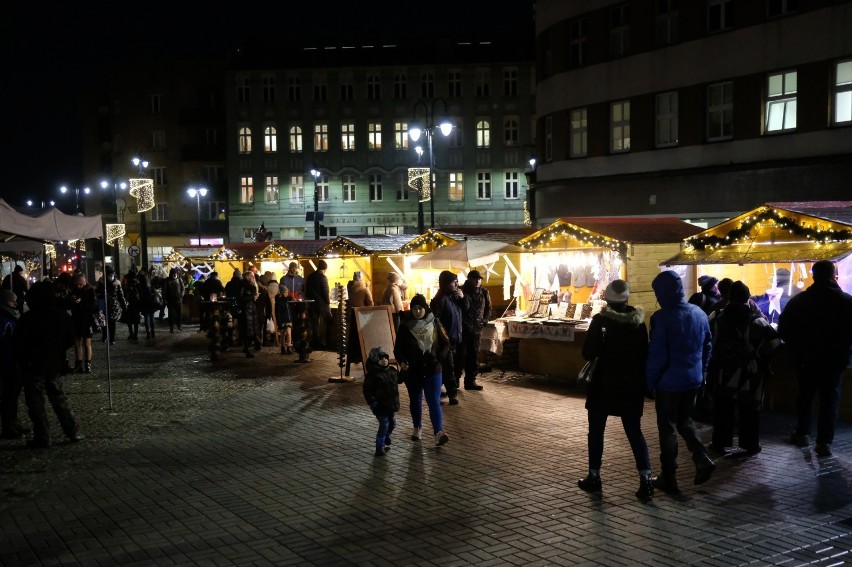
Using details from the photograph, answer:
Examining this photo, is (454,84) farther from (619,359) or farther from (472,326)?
(619,359)

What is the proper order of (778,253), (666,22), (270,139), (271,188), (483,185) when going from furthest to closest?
(271,188), (270,139), (483,185), (666,22), (778,253)

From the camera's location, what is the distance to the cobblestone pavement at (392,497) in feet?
20.9

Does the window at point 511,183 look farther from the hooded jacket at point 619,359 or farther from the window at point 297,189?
the hooded jacket at point 619,359

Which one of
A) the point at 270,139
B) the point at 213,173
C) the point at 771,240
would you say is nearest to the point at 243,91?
the point at 270,139

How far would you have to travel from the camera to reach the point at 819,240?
39.5ft

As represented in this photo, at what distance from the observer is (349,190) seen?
Answer: 55.9 m

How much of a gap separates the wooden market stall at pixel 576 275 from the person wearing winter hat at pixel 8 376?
322 inches

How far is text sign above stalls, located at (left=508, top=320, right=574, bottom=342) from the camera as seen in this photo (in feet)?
47.8

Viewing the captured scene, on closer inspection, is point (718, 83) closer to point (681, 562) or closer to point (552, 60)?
point (552, 60)

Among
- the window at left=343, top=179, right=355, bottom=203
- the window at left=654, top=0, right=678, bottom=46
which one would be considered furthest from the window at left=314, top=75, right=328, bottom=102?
the window at left=654, top=0, right=678, bottom=46

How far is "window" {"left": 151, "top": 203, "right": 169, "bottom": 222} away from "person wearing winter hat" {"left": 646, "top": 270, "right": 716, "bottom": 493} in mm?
60245

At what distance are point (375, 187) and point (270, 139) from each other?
292 inches

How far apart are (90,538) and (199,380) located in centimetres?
932

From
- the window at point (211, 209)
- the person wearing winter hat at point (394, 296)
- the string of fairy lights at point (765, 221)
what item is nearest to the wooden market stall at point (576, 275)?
the string of fairy lights at point (765, 221)
